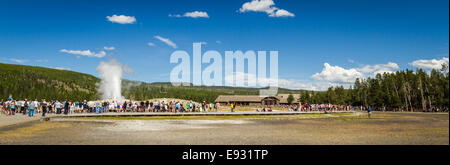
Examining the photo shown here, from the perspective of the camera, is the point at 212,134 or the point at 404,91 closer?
the point at 212,134

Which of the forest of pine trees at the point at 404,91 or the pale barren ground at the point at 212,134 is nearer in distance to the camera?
the pale barren ground at the point at 212,134

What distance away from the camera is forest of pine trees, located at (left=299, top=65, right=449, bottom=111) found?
6838 cm

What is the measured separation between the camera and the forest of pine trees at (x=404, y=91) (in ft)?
224

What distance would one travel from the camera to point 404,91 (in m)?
77.3

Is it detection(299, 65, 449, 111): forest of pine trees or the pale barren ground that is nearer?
the pale barren ground
